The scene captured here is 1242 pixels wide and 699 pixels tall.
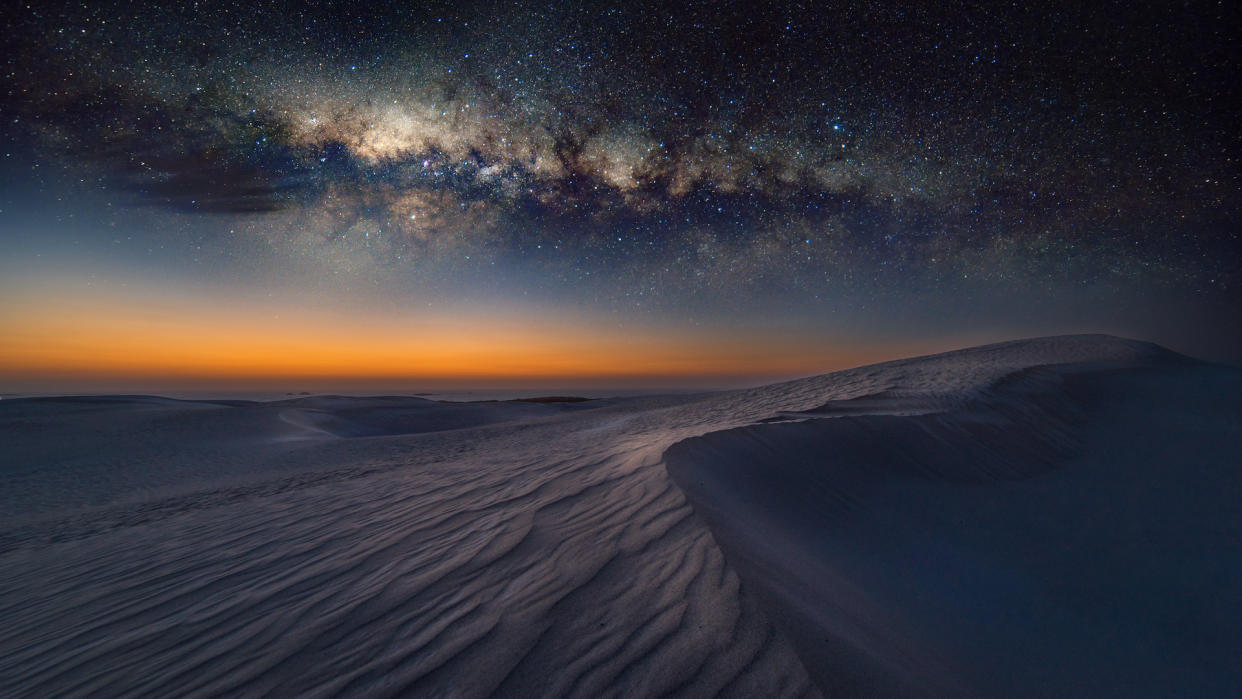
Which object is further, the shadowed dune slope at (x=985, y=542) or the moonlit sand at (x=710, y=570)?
the shadowed dune slope at (x=985, y=542)

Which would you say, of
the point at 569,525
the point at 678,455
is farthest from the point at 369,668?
the point at 678,455

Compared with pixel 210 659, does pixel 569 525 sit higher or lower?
higher

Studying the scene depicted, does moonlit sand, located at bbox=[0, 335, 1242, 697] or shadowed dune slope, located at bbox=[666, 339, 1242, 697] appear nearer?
moonlit sand, located at bbox=[0, 335, 1242, 697]

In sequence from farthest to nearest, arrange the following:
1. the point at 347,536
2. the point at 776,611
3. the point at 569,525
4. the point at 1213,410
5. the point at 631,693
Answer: the point at 1213,410, the point at 347,536, the point at 569,525, the point at 776,611, the point at 631,693

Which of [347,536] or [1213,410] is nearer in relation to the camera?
[347,536]

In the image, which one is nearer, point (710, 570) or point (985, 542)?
point (710, 570)

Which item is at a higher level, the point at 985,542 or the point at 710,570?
the point at 710,570

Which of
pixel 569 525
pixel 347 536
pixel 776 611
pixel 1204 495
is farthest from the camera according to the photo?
pixel 1204 495

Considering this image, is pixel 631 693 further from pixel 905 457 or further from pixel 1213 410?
pixel 1213 410
